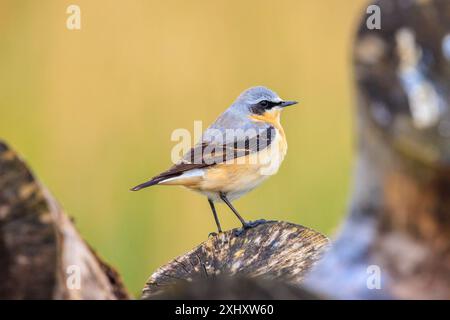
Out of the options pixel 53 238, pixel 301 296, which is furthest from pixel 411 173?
pixel 53 238

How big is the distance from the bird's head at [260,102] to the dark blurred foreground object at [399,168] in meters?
2.85

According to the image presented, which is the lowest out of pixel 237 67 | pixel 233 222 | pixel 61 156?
pixel 233 222

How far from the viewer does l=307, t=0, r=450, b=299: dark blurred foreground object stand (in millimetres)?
2111

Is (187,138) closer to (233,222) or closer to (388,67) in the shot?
(233,222)

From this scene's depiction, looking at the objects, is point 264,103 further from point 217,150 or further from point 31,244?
point 31,244

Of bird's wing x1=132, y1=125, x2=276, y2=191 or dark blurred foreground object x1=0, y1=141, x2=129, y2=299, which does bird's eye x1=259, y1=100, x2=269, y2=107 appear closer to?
bird's wing x1=132, y1=125, x2=276, y2=191

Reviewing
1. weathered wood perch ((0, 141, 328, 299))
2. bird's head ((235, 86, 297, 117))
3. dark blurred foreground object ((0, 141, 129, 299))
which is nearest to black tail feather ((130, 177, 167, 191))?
bird's head ((235, 86, 297, 117))

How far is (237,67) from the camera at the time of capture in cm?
673

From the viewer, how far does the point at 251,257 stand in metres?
3.16

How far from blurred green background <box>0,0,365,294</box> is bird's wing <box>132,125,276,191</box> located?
49.0 inches

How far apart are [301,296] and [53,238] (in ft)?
2.39

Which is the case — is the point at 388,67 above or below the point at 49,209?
above

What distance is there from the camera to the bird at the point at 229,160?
4.79m

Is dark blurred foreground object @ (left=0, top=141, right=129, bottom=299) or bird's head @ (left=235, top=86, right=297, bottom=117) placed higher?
bird's head @ (left=235, top=86, right=297, bottom=117)
